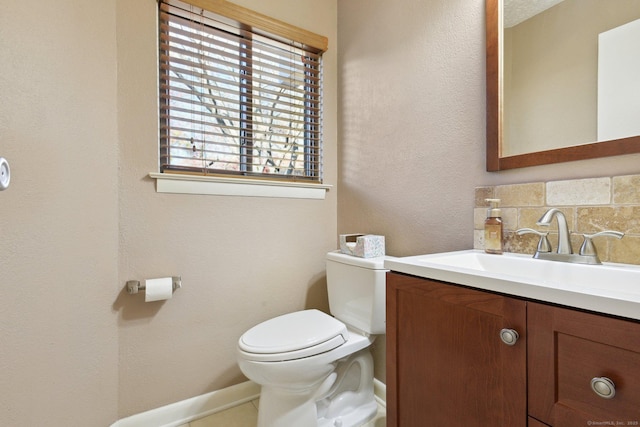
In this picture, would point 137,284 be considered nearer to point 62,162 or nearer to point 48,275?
point 48,275

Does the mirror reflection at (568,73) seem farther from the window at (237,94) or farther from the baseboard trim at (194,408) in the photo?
the baseboard trim at (194,408)

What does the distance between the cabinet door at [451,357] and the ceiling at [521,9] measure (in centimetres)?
97

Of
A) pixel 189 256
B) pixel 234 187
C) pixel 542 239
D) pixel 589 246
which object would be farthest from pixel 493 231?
pixel 189 256

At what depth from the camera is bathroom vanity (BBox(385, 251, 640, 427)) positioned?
466mm

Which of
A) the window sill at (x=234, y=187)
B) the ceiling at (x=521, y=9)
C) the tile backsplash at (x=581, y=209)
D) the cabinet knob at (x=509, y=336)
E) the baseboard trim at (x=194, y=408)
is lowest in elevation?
the baseboard trim at (x=194, y=408)

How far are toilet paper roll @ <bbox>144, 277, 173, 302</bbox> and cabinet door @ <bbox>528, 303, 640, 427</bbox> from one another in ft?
4.19

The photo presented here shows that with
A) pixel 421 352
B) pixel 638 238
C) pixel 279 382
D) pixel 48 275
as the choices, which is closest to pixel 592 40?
pixel 638 238

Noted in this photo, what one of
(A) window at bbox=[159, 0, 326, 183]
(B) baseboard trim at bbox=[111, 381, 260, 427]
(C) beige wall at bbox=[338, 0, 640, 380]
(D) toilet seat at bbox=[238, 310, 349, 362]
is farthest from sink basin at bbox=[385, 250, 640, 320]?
(B) baseboard trim at bbox=[111, 381, 260, 427]

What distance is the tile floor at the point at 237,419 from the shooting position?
1358mm

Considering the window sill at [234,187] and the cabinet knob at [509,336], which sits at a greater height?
the window sill at [234,187]

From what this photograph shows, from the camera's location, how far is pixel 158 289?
4.09ft

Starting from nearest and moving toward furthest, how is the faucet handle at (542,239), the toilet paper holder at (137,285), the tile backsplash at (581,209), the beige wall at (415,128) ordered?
1. the tile backsplash at (581,209)
2. the faucet handle at (542,239)
3. the beige wall at (415,128)
4. the toilet paper holder at (137,285)

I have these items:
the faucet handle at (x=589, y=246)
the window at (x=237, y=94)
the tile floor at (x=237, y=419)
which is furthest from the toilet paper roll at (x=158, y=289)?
the faucet handle at (x=589, y=246)

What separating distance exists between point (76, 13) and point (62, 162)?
56cm
